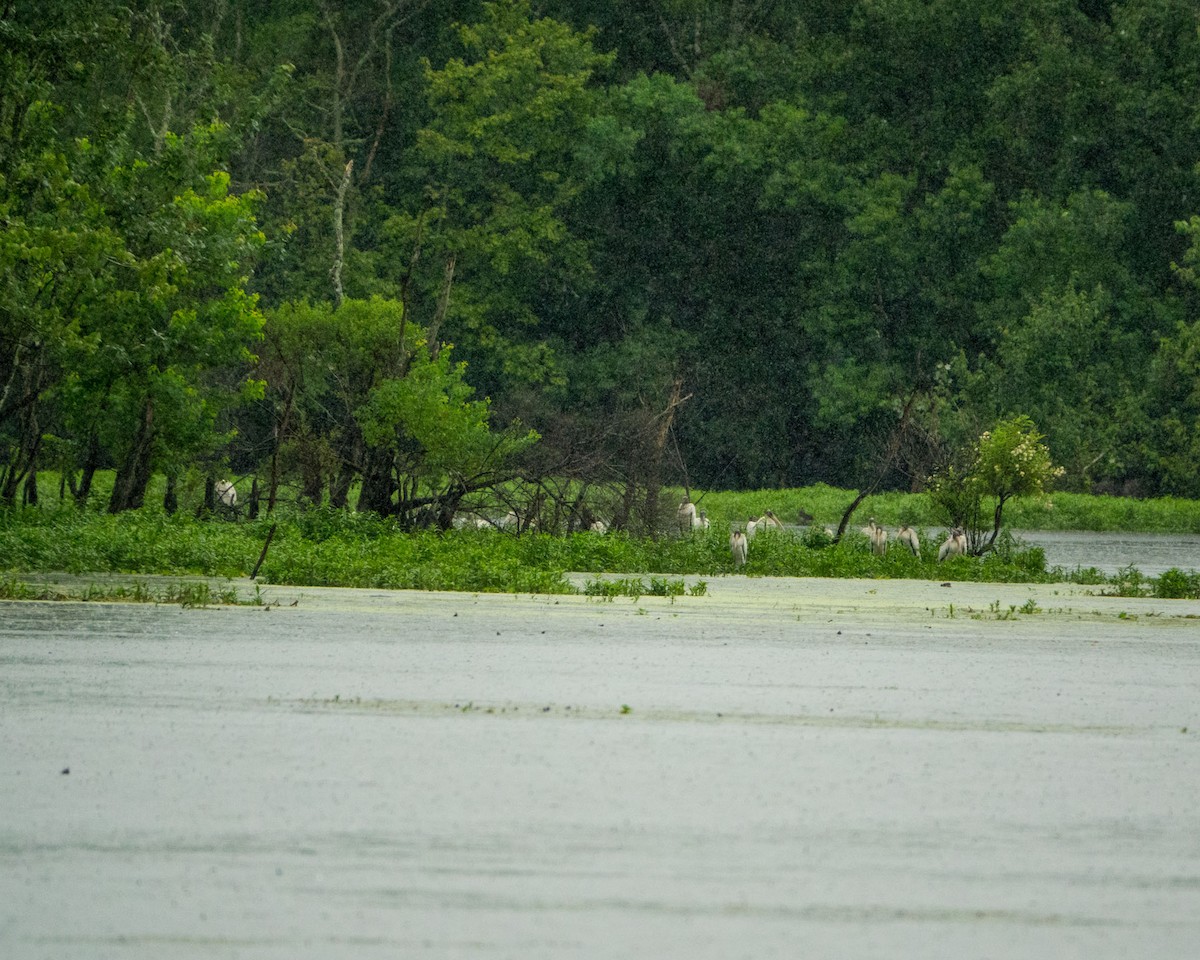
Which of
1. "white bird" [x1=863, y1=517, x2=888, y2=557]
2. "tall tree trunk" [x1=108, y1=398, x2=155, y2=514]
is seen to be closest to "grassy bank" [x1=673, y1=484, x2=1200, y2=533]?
"tall tree trunk" [x1=108, y1=398, x2=155, y2=514]

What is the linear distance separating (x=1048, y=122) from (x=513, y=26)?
56.9 ft

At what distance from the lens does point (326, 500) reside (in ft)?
100

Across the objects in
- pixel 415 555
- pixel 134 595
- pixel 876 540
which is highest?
pixel 876 540

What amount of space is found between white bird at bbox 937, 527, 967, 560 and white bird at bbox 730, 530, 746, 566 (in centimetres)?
311

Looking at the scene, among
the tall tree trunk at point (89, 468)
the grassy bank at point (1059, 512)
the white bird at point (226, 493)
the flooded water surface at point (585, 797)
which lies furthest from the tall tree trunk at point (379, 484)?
the grassy bank at point (1059, 512)

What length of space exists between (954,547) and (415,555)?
27.8 ft

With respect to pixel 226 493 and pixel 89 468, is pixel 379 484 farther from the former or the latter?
pixel 89 468

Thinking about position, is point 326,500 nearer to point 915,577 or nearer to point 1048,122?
point 915,577

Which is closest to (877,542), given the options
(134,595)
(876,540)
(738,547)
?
(876,540)

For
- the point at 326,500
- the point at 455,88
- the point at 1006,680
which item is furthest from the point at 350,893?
the point at 455,88

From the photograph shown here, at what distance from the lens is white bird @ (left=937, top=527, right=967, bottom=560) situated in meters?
28.8

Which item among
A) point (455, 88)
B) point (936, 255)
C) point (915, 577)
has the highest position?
point (455, 88)

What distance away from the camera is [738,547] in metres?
27.4

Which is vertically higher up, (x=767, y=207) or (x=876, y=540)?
(x=767, y=207)
